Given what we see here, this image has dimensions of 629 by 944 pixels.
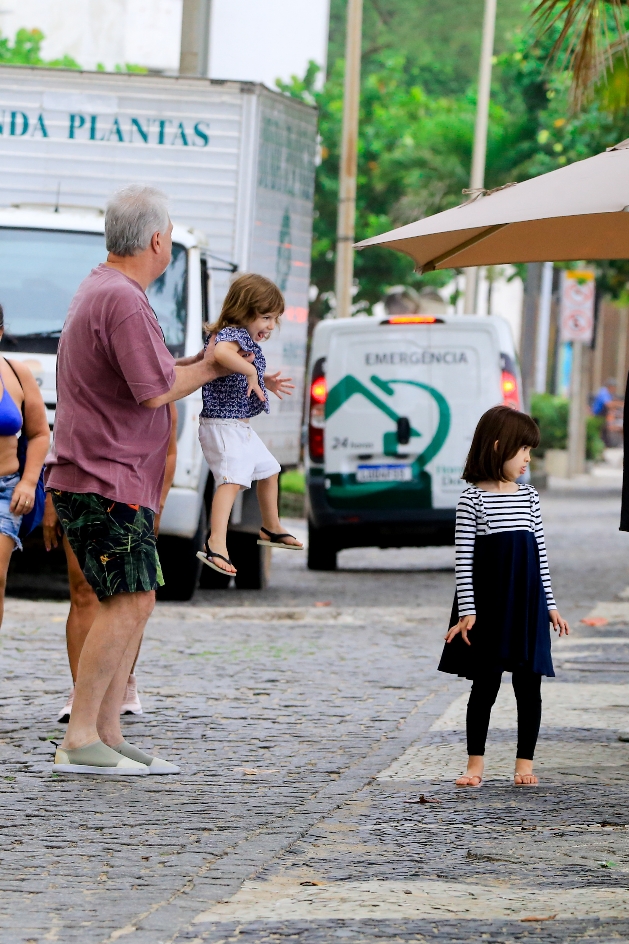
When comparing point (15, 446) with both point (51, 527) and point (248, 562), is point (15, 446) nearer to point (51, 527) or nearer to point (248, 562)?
point (51, 527)

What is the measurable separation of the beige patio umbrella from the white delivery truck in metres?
4.44

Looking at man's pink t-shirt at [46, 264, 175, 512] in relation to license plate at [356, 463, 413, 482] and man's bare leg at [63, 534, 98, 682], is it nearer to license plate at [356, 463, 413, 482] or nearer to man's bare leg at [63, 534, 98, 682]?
man's bare leg at [63, 534, 98, 682]

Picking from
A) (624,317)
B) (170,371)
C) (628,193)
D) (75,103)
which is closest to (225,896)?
(170,371)

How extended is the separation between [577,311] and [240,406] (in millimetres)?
28571

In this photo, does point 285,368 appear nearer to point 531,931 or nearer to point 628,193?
point 628,193

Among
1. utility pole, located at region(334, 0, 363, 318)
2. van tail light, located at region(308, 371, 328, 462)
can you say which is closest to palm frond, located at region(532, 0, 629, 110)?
van tail light, located at region(308, 371, 328, 462)

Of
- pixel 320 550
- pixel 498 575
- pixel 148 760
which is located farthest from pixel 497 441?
pixel 320 550

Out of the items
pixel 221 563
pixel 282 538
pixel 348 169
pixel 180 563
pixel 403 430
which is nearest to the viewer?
pixel 221 563

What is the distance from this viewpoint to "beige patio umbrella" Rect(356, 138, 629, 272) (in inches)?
228

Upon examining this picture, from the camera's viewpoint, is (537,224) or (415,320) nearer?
(537,224)

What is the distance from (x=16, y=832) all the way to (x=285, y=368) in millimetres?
9059

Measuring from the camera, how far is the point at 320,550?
16.1 metres

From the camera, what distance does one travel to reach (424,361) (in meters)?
15.0

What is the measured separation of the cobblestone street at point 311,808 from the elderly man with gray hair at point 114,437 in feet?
1.44
